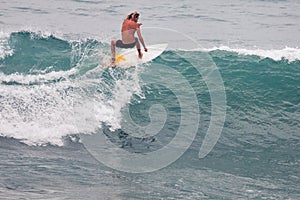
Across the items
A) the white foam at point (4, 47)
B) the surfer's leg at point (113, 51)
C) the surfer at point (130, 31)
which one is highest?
the surfer at point (130, 31)

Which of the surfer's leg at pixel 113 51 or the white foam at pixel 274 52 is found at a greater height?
Answer: the surfer's leg at pixel 113 51

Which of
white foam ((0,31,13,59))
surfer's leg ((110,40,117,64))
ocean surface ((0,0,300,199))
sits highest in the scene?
surfer's leg ((110,40,117,64))

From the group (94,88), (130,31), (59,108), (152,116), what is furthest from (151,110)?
(59,108)

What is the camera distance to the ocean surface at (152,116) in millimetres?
8531

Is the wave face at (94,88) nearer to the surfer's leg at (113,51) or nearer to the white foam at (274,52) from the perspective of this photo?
the white foam at (274,52)

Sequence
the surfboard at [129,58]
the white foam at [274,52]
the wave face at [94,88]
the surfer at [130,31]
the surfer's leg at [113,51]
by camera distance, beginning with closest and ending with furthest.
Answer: the wave face at [94,88], the surfer at [130,31], the surfer's leg at [113,51], the surfboard at [129,58], the white foam at [274,52]

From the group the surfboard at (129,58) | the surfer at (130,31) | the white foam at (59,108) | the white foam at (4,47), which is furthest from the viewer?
the white foam at (4,47)

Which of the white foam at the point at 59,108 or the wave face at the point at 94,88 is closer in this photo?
the white foam at the point at 59,108

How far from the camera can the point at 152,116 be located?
12.7 metres

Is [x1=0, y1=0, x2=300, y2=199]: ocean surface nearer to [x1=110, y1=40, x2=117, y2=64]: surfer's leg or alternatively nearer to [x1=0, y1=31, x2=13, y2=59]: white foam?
[x1=0, y1=31, x2=13, y2=59]: white foam

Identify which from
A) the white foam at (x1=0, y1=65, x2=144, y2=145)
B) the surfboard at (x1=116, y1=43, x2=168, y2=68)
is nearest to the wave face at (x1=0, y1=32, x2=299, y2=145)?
the white foam at (x1=0, y1=65, x2=144, y2=145)

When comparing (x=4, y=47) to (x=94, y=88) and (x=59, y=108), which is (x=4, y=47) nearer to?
(x=94, y=88)

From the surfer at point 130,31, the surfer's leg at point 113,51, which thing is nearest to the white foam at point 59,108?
the surfer's leg at point 113,51

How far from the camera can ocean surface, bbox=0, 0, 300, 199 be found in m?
8.53
